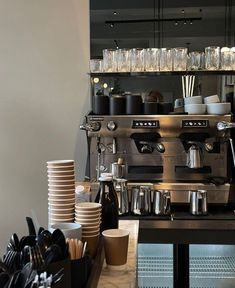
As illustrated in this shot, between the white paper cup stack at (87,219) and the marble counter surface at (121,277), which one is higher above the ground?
the white paper cup stack at (87,219)

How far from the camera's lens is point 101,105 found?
3.00m

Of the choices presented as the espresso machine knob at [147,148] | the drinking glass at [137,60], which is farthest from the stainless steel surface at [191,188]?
the drinking glass at [137,60]

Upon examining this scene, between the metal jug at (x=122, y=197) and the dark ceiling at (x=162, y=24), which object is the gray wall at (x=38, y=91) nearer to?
the metal jug at (x=122, y=197)

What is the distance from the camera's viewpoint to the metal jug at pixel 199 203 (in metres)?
2.71

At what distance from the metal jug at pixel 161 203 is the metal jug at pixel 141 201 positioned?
0.15ft

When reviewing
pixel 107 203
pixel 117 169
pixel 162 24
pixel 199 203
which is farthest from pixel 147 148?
pixel 162 24

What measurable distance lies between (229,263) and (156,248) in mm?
455

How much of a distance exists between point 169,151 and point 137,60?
0.68m

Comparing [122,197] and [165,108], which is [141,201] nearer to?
[122,197]

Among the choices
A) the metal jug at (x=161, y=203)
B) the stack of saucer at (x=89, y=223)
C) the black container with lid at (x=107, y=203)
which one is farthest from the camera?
the metal jug at (x=161, y=203)

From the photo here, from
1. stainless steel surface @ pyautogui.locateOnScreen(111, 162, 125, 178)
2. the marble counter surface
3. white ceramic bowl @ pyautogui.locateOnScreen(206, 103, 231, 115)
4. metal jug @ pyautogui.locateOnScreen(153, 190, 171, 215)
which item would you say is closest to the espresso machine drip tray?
metal jug @ pyautogui.locateOnScreen(153, 190, 171, 215)

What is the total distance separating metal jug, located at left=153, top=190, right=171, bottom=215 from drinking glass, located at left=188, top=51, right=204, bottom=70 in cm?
96

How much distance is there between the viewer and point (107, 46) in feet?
24.4

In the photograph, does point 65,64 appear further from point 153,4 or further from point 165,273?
point 153,4
